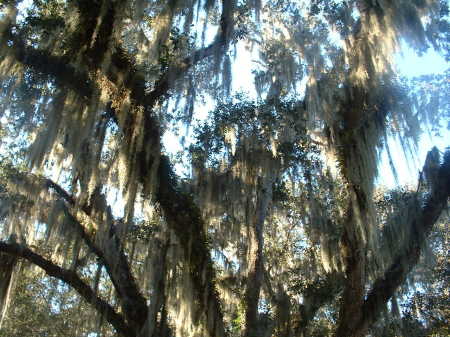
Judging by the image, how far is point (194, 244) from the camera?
5.94 metres

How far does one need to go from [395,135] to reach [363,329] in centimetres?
299

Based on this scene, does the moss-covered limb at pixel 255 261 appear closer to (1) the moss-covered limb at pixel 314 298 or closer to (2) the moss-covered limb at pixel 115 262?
(1) the moss-covered limb at pixel 314 298

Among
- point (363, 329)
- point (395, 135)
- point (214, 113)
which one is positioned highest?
point (214, 113)

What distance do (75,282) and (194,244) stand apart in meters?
2.26

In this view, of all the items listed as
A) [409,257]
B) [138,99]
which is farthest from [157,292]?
[409,257]

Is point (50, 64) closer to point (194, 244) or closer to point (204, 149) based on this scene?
point (194, 244)

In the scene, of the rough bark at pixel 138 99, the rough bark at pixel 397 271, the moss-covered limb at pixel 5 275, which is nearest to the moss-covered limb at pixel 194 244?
the rough bark at pixel 138 99

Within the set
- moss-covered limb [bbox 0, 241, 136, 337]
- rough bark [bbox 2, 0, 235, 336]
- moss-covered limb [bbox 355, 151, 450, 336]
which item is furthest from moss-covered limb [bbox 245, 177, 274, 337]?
moss-covered limb [bbox 0, 241, 136, 337]

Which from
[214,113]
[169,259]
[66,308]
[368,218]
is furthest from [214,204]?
[66,308]

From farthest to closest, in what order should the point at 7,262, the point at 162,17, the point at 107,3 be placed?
the point at 7,262
the point at 162,17
the point at 107,3

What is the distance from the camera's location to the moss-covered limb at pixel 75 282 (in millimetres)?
6785

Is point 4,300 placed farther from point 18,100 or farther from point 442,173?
point 442,173

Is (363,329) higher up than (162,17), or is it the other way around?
(162,17)

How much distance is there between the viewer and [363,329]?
6020mm
